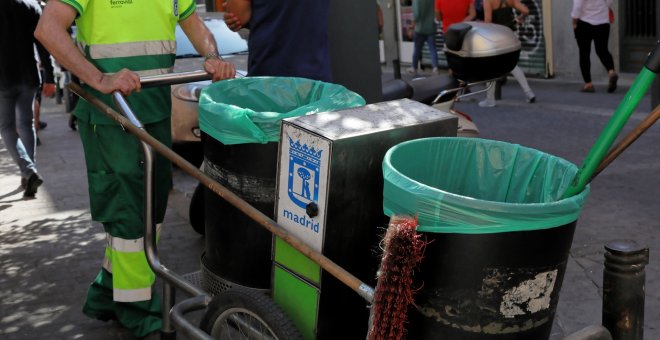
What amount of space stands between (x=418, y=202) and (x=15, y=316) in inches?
124

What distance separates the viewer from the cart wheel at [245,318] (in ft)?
10.1

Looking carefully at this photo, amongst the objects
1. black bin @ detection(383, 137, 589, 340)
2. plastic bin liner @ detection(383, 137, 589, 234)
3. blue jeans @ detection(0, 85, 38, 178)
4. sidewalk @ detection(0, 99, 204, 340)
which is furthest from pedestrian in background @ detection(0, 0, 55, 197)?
black bin @ detection(383, 137, 589, 340)

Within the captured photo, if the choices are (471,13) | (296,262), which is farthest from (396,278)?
(471,13)

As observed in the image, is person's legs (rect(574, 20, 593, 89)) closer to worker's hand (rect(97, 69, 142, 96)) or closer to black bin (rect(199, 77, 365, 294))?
black bin (rect(199, 77, 365, 294))

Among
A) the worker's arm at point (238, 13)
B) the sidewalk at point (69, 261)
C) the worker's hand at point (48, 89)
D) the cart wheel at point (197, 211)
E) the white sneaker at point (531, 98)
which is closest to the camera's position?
the worker's arm at point (238, 13)

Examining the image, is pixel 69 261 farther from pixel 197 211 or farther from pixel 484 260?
pixel 484 260

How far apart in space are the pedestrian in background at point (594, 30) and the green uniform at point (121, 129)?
30.0 ft

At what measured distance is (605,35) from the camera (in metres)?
12.5

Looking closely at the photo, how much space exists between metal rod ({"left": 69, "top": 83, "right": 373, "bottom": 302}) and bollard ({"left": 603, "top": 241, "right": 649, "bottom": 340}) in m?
0.90

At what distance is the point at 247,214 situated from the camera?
125 inches

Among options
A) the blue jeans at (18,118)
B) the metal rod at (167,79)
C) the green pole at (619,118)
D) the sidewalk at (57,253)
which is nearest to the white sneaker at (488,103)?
the sidewalk at (57,253)

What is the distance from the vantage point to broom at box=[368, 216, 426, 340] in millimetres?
2555

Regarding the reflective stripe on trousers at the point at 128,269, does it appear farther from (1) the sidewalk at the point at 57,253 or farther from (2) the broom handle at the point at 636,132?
(2) the broom handle at the point at 636,132

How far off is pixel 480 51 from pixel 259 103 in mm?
2349
